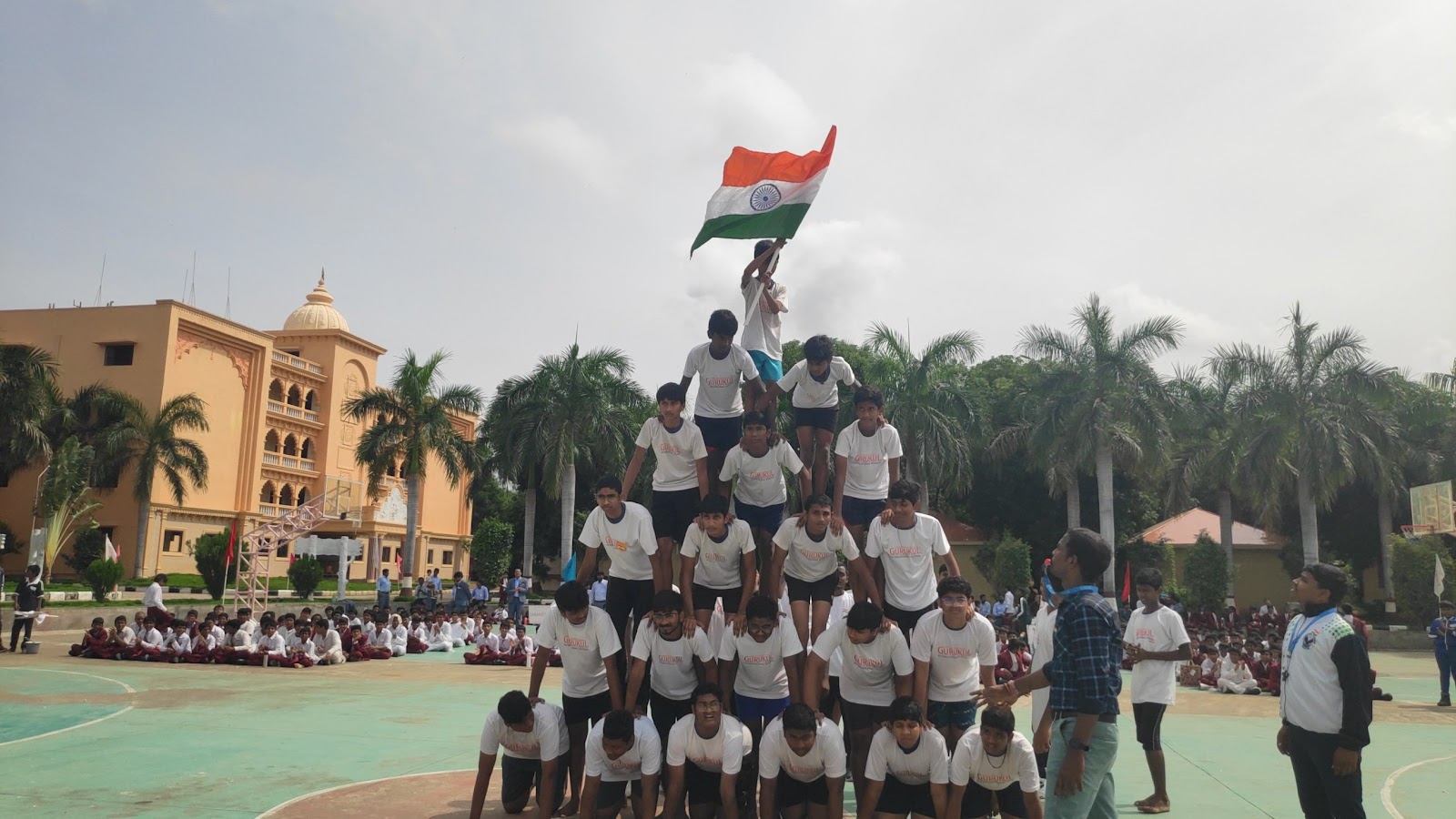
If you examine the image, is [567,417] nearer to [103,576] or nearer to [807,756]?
[103,576]

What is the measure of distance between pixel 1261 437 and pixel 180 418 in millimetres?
36558

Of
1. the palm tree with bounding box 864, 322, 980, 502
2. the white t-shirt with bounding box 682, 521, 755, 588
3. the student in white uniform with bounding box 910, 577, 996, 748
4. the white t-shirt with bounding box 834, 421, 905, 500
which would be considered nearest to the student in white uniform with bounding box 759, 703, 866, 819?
the student in white uniform with bounding box 910, 577, 996, 748

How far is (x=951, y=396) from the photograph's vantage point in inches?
1206

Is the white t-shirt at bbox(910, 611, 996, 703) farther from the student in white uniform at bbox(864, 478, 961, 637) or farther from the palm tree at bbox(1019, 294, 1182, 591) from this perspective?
the palm tree at bbox(1019, 294, 1182, 591)

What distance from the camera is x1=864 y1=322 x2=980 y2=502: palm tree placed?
29828 millimetres

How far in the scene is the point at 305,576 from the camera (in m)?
32.0

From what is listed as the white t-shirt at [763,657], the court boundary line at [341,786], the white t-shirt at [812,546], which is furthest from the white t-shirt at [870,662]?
the court boundary line at [341,786]

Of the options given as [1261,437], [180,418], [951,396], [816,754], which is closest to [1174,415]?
[1261,437]

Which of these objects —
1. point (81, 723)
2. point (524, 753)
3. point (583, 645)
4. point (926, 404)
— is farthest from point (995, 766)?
point (926, 404)

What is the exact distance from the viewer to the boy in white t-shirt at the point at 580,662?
747cm

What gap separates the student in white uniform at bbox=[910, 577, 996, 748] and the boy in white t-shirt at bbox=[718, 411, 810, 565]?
1534 millimetres

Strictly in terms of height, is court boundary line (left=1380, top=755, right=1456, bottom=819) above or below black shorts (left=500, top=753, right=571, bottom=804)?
below

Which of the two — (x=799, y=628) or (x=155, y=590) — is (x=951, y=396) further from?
(x=799, y=628)

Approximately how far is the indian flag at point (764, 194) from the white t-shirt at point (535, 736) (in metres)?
4.53
